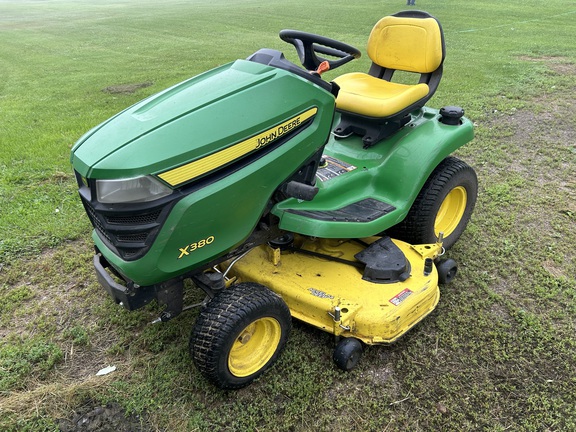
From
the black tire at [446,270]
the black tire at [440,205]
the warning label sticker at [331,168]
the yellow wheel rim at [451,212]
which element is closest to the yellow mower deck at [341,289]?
the black tire at [446,270]

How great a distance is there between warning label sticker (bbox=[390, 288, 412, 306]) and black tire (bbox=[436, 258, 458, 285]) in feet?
1.51

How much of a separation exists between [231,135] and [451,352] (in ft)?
5.13

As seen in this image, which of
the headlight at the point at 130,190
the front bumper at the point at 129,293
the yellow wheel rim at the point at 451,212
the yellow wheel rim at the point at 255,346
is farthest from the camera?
the yellow wheel rim at the point at 451,212

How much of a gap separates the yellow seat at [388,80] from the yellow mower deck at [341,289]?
0.80 metres

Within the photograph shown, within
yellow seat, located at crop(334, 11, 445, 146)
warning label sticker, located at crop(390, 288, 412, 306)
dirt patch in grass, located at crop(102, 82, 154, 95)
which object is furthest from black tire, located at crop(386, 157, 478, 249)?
dirt patch in grass, located at crop(102, 82, 154, 95)

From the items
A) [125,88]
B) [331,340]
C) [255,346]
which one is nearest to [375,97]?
[331,340]

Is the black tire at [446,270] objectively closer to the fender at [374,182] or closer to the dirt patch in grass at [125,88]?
the fender at [374,182]

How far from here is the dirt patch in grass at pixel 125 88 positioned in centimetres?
730

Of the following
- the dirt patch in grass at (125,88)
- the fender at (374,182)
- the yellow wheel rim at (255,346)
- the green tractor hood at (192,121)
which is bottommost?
the dirt patch in grass at (125,88)

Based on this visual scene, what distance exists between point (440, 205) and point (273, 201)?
122cm

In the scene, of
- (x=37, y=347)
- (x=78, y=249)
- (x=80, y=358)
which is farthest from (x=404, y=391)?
(x=78, y=249)

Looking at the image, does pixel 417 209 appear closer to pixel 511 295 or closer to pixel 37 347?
pixel 511 295

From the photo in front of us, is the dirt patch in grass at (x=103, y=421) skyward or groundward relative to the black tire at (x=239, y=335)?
groundward

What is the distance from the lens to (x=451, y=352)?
7.86 feet
